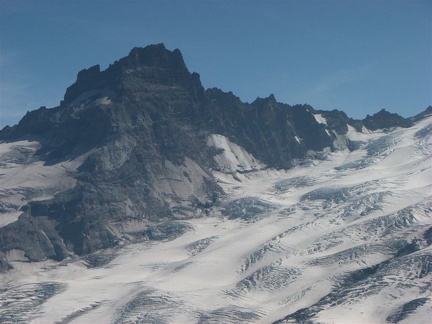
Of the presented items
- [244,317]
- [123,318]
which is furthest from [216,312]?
[123,318]

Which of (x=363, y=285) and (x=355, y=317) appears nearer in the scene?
(x=355, y=317)

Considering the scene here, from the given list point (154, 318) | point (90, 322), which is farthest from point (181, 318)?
point (90, 322)

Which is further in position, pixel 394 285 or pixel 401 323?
pixel 394 285

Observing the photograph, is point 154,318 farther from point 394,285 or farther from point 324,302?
point 394,285

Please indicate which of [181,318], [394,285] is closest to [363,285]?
[394,285]

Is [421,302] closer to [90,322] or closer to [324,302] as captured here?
[324,302]

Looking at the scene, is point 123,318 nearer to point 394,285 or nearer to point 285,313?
point 285,313

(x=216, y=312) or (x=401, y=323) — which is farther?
(x=216, y=312)
